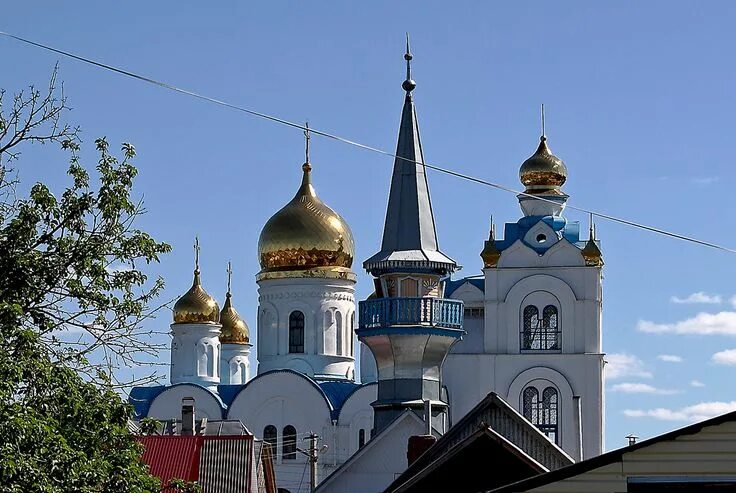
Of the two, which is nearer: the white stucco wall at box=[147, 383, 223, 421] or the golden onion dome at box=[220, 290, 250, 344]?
the white stucco wall at box=[147, 383, 223, 421]

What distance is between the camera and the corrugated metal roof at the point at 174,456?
2972 cm

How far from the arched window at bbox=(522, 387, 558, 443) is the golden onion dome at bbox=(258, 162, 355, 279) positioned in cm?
748

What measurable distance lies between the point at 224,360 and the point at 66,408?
4280cm

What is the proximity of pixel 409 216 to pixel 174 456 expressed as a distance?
27.3ft

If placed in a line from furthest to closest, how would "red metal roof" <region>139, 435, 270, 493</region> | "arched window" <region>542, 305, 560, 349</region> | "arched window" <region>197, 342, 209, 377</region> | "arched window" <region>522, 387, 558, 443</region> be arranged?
"arched window" <region>197, 342, 209, 377</region>
"arched window" <region>542, 305, 560, 349</region>
"arched window" <region>522, 387, 558, 443</region>
"red metal roof" <region>139, 435, 270, 493</region>

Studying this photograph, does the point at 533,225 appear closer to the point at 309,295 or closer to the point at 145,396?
the point at 309,295

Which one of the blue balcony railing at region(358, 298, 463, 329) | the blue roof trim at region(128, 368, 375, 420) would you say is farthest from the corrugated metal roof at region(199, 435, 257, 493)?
the blue roof trim at region(128, 368, 375, 420)

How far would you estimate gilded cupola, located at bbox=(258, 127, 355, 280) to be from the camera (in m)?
50.6

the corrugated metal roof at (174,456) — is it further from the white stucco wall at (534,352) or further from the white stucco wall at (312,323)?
the white stucco wall at (312,323)

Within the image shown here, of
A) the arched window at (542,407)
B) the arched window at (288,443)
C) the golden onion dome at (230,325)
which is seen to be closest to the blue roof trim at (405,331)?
the arched window at (542,407)

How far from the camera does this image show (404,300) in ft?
115

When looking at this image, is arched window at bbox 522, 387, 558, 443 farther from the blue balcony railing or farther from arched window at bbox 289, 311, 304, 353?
the blue balcony railing

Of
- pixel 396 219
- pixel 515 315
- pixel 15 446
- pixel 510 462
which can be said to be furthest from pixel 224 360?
pixel 15 446

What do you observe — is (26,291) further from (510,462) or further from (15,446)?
(510,462)
